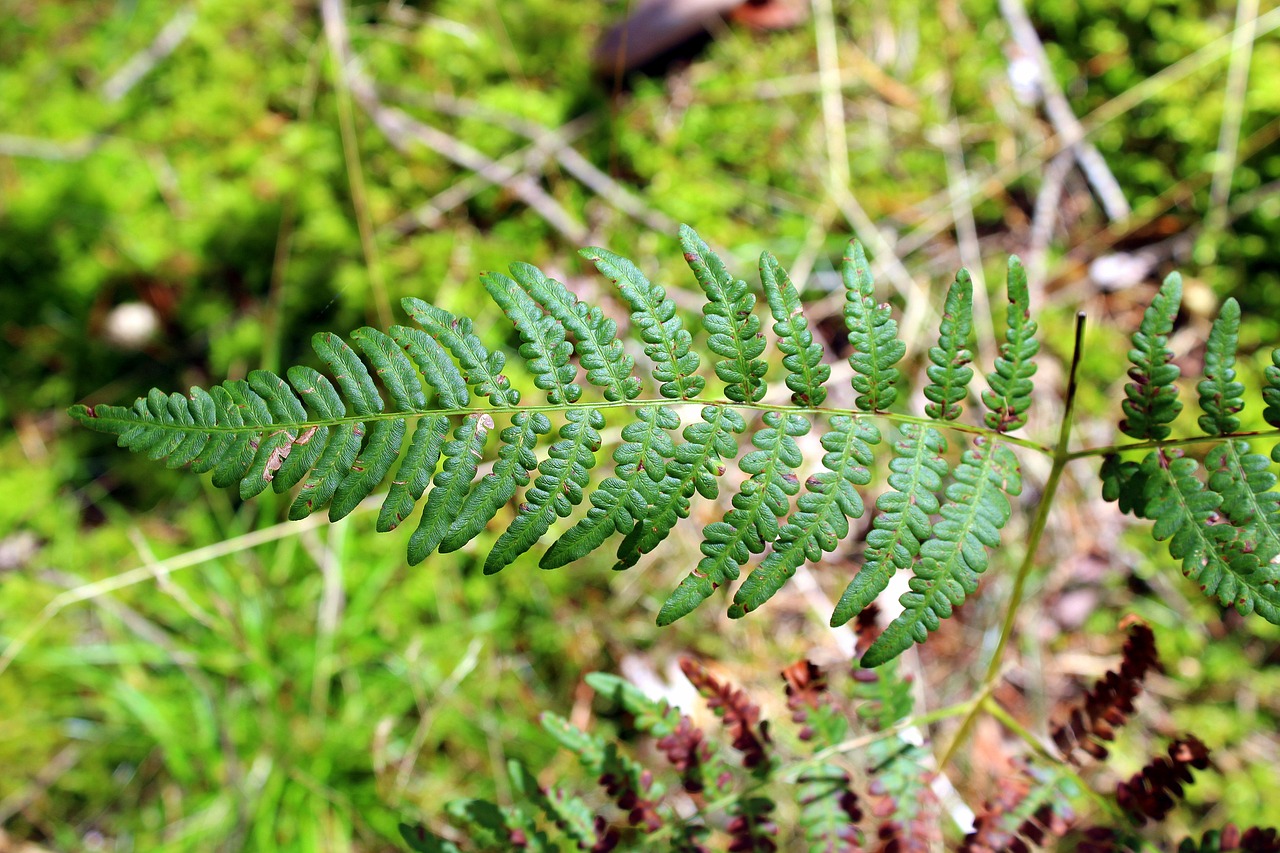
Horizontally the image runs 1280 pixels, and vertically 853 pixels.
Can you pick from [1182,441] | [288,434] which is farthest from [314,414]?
[1182,441]

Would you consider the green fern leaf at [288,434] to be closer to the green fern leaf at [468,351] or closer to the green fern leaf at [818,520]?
the green fern leaf at [468,351]

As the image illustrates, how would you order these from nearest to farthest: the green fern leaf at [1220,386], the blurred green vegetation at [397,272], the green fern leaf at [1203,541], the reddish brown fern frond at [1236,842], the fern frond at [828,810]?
the green fern leaf at [1203,541], the green fern leaf at [1220,386], the reddish brown fern frond at [1236,842], the fern frond at [828,810], the blurred green vegetation at [397,272]

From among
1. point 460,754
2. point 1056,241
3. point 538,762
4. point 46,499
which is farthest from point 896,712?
point 46,499

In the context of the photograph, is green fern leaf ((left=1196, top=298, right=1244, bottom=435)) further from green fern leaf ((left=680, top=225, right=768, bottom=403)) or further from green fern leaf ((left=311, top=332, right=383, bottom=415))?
green fern leaf ((left=311, top=332, right=383, bottom=415))

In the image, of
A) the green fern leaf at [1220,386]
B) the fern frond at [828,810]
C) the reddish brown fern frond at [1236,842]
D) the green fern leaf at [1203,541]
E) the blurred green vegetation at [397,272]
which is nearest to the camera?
the green fern leaf at [1203,541]

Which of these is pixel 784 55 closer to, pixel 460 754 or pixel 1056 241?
pixel 1056 241

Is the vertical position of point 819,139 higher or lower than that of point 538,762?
higher

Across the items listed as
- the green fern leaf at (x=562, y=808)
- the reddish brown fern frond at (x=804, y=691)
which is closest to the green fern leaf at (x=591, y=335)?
the reddish brown fern frond at (x=804, y=691)
